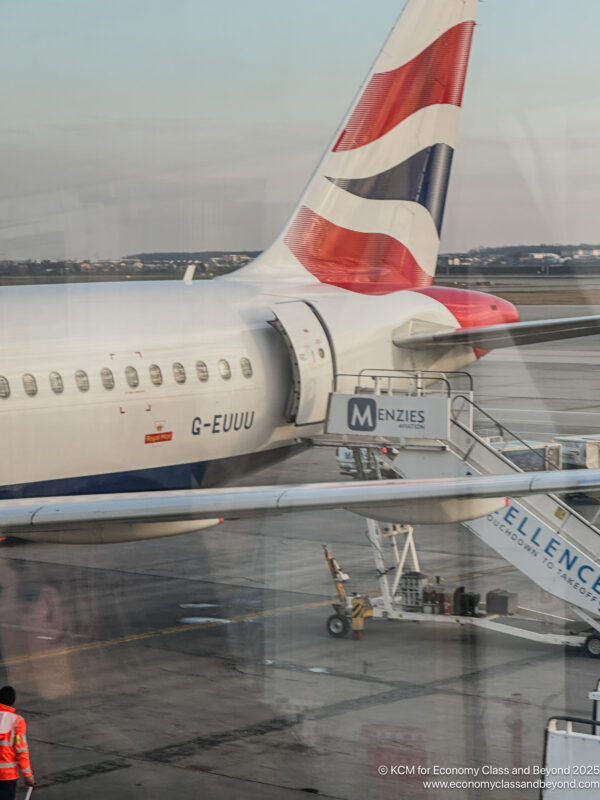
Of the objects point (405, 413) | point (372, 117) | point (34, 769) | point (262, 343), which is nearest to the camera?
point (34, 769)

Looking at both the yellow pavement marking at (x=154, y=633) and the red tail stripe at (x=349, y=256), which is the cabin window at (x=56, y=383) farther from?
the red tail stripe at (x=349, y=256)

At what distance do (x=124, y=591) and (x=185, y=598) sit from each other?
693 millimetres

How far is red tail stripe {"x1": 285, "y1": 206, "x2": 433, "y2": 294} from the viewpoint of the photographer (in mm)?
14984

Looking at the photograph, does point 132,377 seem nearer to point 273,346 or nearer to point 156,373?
point 156,373

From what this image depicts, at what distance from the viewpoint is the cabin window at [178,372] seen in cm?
1182

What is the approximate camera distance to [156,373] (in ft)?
37.9

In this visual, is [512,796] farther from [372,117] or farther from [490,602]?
[372,117]

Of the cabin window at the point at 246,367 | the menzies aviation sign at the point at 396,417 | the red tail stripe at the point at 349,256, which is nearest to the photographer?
the menzies aviation sign at the point at 396,417

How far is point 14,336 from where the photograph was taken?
10.2 meters

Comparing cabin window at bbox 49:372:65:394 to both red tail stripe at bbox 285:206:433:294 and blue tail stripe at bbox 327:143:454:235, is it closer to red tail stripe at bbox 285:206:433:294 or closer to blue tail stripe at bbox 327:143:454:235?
red tail stripe at bbox 285:206:433:294

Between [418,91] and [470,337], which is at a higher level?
[418,91]

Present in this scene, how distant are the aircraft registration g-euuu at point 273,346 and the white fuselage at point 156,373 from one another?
2 centimetres

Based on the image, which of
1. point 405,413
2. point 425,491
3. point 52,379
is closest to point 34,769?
point 425,491

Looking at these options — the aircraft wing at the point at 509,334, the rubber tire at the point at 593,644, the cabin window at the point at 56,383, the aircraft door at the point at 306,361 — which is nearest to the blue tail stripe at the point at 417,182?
the aircraft wing at the point at 509,334
